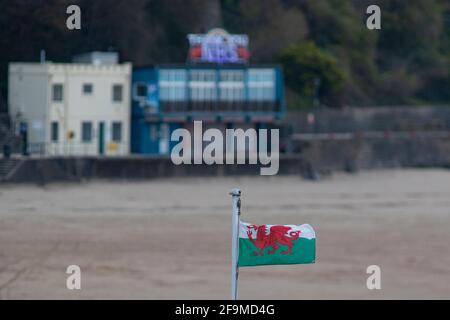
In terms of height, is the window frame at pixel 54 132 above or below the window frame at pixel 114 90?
below

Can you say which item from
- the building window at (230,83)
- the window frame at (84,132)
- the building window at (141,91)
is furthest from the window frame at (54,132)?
the building window at (230,83)

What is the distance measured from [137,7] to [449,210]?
28.7 feet

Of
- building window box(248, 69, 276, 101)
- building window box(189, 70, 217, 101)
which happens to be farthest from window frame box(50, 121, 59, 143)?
building window box(248, 69, 276, 101)

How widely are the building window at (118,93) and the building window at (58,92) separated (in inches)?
71.5

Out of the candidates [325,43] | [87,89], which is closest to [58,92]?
[87,89]

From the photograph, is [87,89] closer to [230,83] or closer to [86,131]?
[86,131]

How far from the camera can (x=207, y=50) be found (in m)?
34.6

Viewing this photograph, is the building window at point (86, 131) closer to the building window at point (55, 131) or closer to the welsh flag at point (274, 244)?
the building window at point (55, 131)

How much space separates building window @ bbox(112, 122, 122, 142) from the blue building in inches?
21.4

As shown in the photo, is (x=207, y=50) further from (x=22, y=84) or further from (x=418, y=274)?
(x=418, y=274)

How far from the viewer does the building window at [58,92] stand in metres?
31.5

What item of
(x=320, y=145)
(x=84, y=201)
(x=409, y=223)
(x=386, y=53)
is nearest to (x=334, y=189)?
(x=320, y=145)

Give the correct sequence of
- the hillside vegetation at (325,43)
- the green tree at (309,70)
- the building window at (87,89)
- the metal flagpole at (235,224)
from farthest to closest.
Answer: the green tree at (309,70) < the hillside vegetation at (325,43) < the building window at (87,89) < the metal flagpole at (235,224)

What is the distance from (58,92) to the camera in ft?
104
